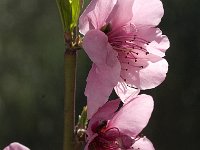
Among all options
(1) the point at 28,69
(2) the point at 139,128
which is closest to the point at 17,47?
(1) the point at 28,69

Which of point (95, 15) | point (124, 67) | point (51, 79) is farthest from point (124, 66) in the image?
point (51, 79)

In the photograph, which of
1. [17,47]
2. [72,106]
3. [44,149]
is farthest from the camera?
[17,47]

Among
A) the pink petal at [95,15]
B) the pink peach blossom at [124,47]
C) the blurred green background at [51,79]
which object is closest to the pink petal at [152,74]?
the pink peach blossom at [124,47]

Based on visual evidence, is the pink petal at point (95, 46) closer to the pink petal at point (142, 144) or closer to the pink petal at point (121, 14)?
the pink petal at point (121, 14)

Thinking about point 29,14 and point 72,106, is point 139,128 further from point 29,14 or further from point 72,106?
point 29,14

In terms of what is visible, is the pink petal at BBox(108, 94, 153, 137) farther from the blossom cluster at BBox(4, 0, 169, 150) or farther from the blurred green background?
the blurred green background
